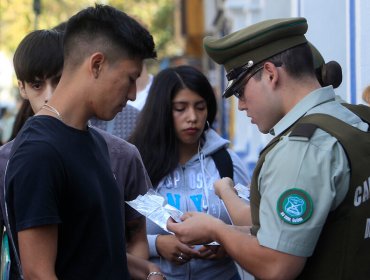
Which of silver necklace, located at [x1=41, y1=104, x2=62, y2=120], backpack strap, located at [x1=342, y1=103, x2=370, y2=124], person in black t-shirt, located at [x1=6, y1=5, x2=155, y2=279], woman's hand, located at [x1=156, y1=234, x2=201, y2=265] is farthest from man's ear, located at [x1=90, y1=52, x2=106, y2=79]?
woman's hand, located at [x1=156, y1=234, x2=201, y2=265]

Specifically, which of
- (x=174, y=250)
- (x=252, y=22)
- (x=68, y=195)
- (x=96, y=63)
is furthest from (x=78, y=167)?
(x=252, y=22)

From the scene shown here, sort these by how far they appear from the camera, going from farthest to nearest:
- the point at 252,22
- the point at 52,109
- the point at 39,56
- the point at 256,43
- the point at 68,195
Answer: the point at 252,22 → the point at 39,56 → the point at 256,43 → the point at 52,109 → the point at 68,195

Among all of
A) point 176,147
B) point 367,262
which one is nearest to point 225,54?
point 367,262

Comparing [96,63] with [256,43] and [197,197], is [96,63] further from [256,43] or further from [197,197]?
[197,197]

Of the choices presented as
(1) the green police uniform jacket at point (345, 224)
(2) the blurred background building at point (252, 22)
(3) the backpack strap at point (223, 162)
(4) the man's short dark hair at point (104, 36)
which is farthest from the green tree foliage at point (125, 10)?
(1) the green police uniform jacket at point (345, 224)

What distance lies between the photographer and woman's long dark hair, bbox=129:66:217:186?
4.58 meters

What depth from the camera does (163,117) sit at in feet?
15.3

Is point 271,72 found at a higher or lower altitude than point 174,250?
higher

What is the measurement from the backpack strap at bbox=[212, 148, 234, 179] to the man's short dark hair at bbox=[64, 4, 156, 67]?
1432 millimetres

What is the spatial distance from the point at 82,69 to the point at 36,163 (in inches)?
16.8

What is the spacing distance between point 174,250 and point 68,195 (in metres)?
1.38

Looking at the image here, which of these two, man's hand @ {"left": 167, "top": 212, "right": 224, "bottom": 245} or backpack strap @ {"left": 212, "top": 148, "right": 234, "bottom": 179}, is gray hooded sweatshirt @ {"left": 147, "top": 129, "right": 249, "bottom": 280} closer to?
backpack strap @ {"left": 212, "top": 148, "right": 234, "bottom": 179}

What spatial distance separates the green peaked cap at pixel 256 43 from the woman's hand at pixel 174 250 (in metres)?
1.13

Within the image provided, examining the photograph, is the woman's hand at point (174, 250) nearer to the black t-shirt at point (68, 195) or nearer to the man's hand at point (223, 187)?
the man's hand at point (223, 187)
